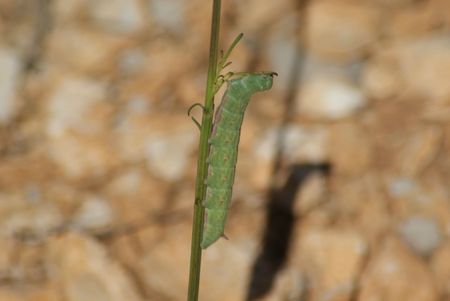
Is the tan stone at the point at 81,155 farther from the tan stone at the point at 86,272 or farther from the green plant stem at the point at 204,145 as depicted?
the green plant stem at the point at 204,145

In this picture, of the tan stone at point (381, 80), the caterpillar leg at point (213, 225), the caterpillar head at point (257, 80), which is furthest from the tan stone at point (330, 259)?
the caterpillar head at point (257, 80)

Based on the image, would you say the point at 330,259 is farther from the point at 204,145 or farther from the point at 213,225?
the point at 204,145

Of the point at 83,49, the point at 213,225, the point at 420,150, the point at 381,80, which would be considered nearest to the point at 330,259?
the point at 420,150

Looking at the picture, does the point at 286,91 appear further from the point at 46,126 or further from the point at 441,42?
the point at 46,126

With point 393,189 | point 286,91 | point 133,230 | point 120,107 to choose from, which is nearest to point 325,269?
point 393,189

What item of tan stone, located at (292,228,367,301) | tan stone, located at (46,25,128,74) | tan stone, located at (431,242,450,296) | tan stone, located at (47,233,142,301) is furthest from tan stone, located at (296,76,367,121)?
tan stone, located at (47,233,142,301)

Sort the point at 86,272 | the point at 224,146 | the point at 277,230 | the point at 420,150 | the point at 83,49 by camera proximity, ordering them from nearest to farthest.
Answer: the point at 224,146, the point at 86,272, the point at 277,230, the point at 420,150, the point at 83,49

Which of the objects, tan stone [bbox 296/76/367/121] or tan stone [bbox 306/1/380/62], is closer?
tan stone [bbox 296/76/367/121]

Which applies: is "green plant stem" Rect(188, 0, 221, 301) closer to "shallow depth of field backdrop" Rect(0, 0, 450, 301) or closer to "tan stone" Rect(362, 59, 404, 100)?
"shallow depth of field backdrop" Rect(0, 0, 450, 301)
